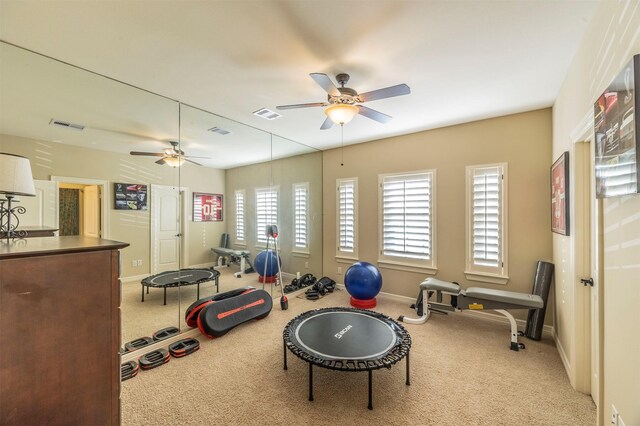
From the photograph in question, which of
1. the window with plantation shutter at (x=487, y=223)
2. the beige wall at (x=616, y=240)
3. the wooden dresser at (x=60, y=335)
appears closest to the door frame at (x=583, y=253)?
the beige wall at (x=616, y=240)

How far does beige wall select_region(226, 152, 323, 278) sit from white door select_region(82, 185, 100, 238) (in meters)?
1.77

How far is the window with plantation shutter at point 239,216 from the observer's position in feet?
14.8

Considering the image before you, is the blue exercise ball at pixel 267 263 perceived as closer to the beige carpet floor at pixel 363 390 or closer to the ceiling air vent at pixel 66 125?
the beige carpet floor at pixel 363 390

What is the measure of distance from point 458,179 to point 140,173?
431 cm

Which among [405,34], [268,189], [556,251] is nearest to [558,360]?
[556,251]

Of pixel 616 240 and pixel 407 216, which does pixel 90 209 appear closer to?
pixel 407 216

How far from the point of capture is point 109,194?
296cm

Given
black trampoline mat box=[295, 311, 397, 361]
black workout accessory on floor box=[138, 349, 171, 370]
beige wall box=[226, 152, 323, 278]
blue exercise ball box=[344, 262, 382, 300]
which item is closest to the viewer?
black trampoline mat box=[295, 311, 397, 361]

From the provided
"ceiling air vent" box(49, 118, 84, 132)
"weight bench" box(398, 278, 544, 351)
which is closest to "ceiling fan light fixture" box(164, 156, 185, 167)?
"ceiling air vent" box(49, 118, 84, 132)

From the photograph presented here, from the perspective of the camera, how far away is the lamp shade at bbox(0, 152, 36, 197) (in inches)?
58.2

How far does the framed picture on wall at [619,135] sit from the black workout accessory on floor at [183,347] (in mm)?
3678

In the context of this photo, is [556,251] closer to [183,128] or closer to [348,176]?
[348,176]

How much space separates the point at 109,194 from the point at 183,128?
1179mm

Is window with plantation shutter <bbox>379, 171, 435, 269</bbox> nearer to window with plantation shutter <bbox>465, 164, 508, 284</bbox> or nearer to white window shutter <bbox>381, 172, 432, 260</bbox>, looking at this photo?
white window shutter <bbox>381, 172, 432, 260</bbox>
